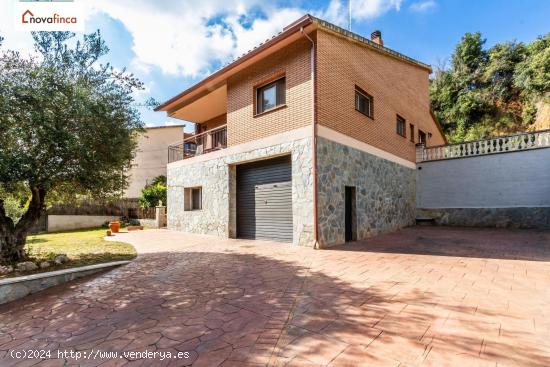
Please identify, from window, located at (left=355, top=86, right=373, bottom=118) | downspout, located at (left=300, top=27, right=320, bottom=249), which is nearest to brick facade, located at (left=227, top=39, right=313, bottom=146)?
downspout, located at (left=300, top=27, right=320, bottom=249)

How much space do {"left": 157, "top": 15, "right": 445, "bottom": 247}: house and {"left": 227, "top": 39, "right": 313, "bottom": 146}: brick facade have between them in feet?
0.13

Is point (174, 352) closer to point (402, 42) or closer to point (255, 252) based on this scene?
point (255, 252)

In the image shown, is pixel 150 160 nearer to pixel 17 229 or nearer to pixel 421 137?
pixel 17 229

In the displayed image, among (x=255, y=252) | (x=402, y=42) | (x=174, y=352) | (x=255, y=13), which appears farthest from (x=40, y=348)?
(x=402, y=42)

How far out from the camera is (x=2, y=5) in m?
5.85

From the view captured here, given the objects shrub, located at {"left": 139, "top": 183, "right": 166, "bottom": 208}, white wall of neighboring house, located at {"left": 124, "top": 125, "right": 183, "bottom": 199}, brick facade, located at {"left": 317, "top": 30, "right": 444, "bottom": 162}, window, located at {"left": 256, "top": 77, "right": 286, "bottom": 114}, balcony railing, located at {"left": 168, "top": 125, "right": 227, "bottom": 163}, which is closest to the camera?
brick facade, located at {"left": 317, "top": 30, "right": 444, "bottom": 162}

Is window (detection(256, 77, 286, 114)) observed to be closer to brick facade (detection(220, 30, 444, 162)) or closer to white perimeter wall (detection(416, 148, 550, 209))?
brick facade (detection(220, 30, 444, 162))

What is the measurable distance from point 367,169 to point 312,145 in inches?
135

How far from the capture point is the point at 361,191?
383 inches

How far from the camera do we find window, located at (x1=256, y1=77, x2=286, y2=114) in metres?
9.23

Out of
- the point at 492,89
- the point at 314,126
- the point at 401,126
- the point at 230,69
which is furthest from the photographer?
the point at 492,89

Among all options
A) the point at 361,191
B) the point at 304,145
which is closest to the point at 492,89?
the point at 361,191

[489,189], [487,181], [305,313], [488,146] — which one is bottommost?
[305,313]

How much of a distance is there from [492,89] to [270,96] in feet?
76.5
